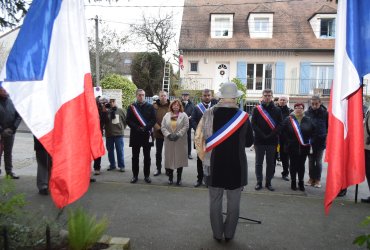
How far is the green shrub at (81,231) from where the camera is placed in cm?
343

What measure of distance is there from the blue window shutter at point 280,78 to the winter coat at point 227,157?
73.2 feet

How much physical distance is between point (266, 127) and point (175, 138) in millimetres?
1806

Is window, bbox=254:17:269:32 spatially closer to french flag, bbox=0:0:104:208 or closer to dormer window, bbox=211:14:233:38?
dormer window, bbox=211:14:233:38

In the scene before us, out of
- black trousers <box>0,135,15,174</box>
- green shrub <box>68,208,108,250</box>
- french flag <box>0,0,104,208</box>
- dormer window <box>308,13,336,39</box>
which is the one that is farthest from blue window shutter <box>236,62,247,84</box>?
green shrub <box>68,208,108,250</box>

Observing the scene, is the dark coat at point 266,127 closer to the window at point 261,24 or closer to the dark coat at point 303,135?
the dark coat at point 303,135

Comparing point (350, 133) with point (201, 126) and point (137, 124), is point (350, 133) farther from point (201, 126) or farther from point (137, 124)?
point (137, 124)

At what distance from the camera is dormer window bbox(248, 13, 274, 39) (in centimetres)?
2720

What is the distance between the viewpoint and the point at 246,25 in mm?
27984

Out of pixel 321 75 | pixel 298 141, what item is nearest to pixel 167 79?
pixel 321 75

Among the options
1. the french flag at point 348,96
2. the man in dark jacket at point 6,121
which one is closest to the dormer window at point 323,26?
the man in dark jacket at point 6,121

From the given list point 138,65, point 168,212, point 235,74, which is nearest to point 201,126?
point 168,212

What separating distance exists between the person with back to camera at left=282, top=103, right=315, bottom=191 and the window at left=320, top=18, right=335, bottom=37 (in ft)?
72.3

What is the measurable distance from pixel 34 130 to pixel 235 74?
2408cm

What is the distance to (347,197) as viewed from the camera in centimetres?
720
